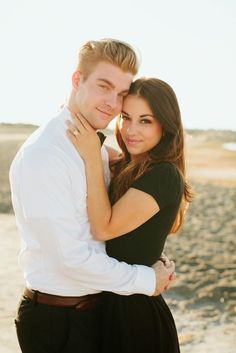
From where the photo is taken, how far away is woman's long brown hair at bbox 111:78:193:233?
292 cm

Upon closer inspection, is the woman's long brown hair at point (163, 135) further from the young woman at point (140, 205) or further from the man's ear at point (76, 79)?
the man's ear at point (76, 79)

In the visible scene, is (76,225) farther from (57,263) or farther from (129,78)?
(129,78)

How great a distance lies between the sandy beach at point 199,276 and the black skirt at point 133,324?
1038 millimetres

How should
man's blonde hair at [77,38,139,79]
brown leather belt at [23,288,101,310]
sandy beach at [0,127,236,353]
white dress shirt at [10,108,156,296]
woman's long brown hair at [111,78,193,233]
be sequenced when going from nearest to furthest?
white dress shirt at [10,108,156,296] → brown leather belt at [23,288,101,310] → man's blonde hair at [77,38,139,79] → woman's long brown hair at [111,78,193,233] → sandy beach at [0,127,236,353]

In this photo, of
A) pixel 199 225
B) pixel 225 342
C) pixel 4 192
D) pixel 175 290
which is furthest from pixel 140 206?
pixel 4 192

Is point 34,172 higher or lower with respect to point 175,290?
higher

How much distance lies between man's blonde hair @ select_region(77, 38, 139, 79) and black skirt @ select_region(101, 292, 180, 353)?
113cm

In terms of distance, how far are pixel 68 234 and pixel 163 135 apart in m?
1.00

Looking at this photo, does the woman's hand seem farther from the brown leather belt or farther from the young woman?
the brown leather belt

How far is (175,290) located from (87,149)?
3868 mm

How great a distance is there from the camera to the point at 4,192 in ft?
41.3

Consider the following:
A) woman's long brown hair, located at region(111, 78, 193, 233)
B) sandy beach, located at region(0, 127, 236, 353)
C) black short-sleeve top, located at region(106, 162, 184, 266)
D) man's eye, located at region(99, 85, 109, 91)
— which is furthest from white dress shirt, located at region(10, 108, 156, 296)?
sandy beach, located at region(0, 127, 236, 353)

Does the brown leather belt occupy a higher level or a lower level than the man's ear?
lower

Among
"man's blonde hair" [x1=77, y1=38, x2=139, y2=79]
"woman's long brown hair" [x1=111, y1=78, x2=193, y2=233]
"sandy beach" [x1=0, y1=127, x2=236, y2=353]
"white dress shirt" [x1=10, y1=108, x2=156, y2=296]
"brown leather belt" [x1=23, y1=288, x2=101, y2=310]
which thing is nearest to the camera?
"white dress shirt" [x1=10, y1=108, x2=156, y2=296]
